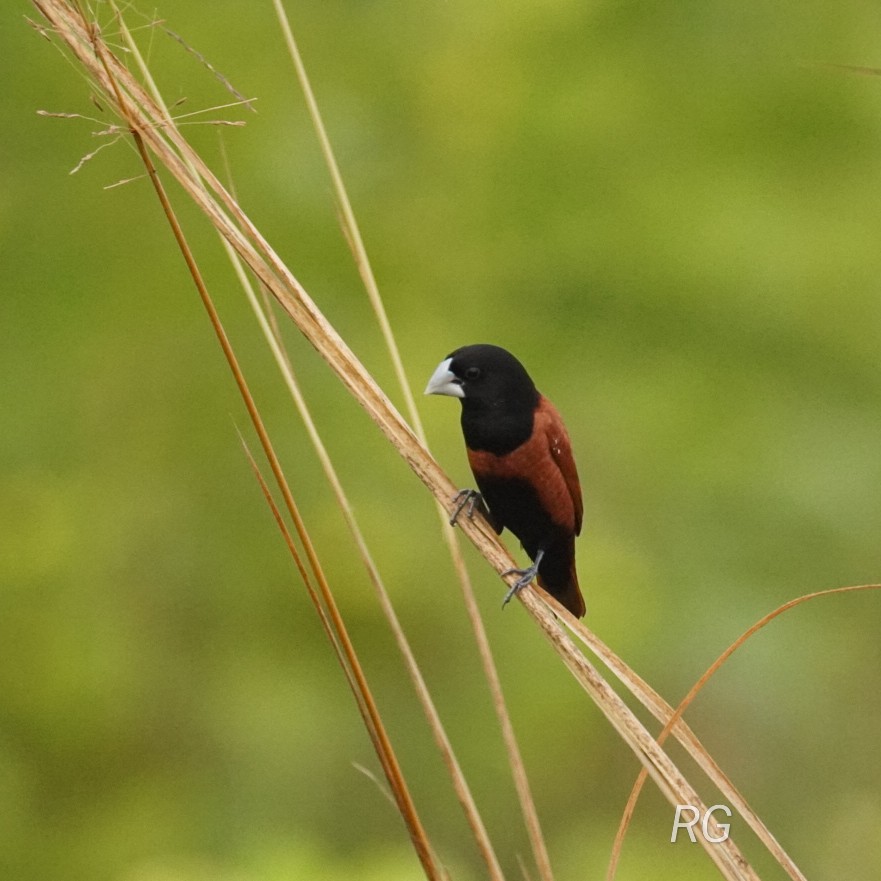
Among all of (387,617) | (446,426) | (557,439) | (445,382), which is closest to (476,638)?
(387,617)

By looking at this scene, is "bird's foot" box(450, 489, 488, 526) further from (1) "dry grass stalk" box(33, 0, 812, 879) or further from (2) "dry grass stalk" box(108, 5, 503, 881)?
(2) "dry grass stalk" box(108, 5, 503, 881)

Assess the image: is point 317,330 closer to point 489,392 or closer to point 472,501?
point 489,392

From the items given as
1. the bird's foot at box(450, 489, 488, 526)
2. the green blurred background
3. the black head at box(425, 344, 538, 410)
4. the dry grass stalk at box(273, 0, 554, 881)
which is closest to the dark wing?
the black head at box(425, 344, 538, 410)

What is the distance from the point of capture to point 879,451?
7555mm

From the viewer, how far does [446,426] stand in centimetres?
600

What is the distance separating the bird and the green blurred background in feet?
3.07

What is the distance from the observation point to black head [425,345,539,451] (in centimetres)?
327

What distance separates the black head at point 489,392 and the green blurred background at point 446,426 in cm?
108

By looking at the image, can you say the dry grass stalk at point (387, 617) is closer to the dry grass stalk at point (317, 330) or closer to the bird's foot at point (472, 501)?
the dry grass stalk at point (317, 330)

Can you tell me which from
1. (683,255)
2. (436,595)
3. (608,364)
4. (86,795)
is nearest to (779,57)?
(683,255)

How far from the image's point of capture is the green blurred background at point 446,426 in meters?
5.37

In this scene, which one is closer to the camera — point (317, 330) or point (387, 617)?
point (387, 617)

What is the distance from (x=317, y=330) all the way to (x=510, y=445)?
1.30m

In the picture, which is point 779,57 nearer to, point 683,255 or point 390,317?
point 683,255
